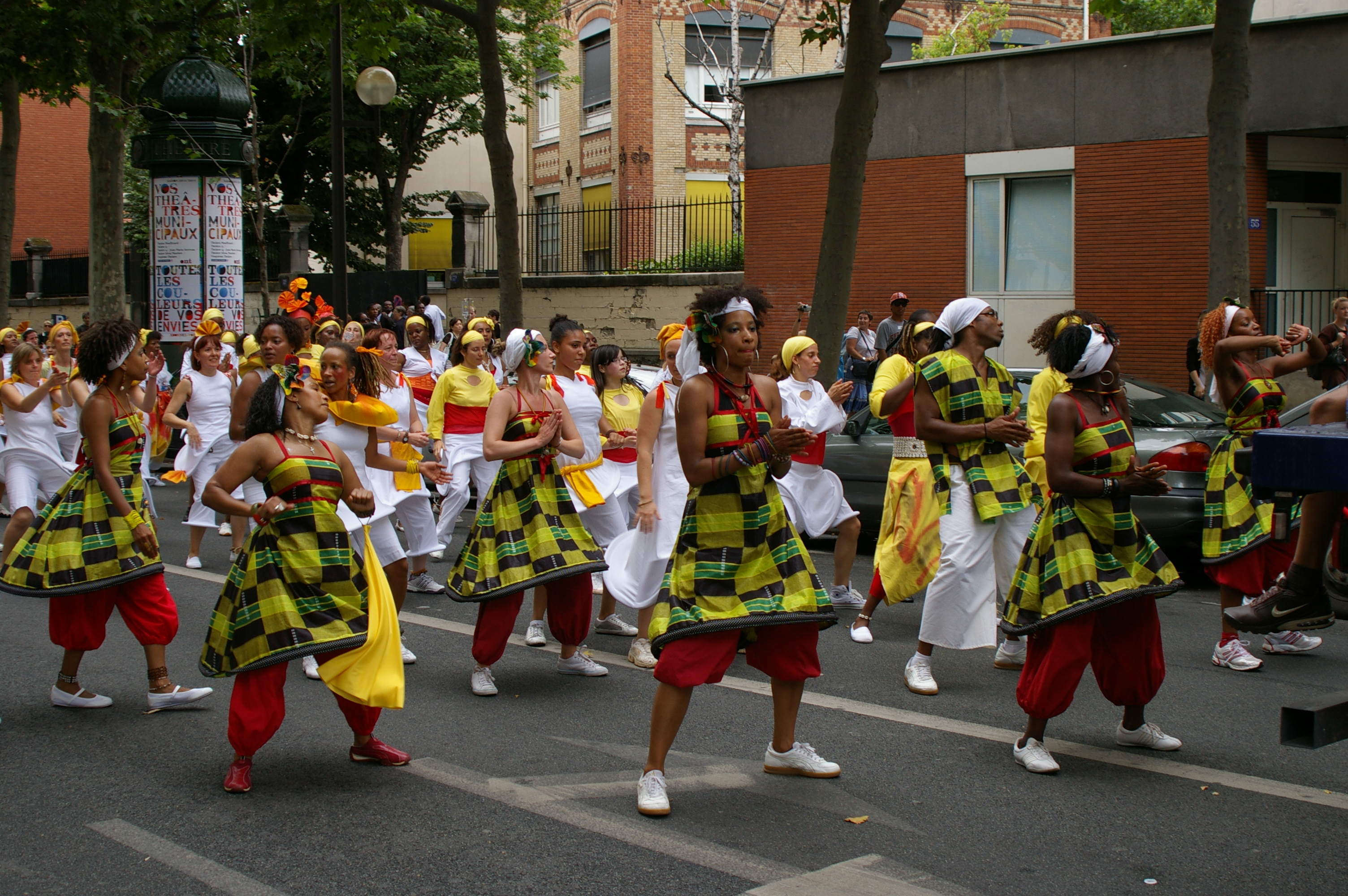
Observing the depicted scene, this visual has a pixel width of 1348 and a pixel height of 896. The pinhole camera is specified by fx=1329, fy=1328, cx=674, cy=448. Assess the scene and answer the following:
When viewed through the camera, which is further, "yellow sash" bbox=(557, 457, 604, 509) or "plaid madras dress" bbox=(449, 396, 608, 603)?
"yellow sash" bbox=(557, 457, 604, 509)

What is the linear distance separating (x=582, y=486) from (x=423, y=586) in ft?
7.14

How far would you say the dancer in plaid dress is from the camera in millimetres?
5102

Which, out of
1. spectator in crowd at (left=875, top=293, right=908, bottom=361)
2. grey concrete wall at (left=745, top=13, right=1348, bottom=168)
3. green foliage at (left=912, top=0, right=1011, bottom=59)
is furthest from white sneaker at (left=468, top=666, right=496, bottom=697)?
green foliage at (left=912, top=0, right=1011, bottom=59)

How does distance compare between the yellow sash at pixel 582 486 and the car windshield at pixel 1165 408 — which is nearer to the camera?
the yellow sash at pixel 582 486

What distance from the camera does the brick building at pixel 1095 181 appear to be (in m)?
18.0

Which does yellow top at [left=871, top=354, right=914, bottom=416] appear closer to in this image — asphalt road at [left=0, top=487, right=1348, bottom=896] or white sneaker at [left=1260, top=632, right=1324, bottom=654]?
asphalt road at [left=0, top=487, right=1348, bottom=896]

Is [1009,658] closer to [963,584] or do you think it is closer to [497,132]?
[963,584]

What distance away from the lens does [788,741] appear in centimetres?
520

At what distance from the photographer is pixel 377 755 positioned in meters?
5.45

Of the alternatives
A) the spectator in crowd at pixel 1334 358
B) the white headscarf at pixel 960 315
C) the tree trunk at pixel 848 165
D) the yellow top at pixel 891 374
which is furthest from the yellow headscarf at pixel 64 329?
the spectator in crowd at pixel 1334 358

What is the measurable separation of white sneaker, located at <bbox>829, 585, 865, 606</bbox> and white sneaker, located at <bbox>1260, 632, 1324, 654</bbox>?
8.01 ft

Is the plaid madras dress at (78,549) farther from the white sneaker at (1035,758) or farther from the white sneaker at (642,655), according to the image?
the white sneaker at (1035,758)

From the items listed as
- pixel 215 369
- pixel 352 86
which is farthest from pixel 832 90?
pixel 352 86

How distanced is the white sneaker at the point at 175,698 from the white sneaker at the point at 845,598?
13.2 ft
